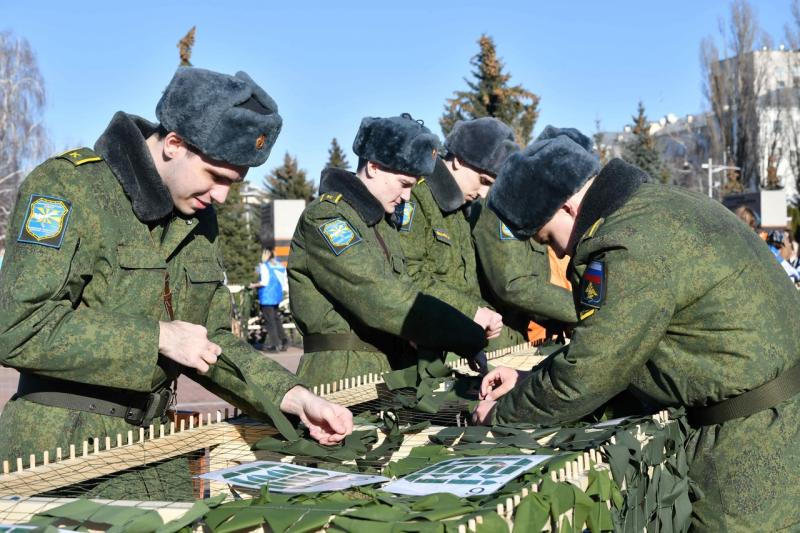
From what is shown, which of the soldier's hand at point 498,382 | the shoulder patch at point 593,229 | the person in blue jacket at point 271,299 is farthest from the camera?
the person in blue jacket at point 271,299

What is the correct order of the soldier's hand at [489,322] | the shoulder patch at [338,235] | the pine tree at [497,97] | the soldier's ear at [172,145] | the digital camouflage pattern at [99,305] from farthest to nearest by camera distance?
the pine tree at [497,97] < the soldier's hand at [489,322] < the shoulder patch at [338,235] < the soldier's ear at [172,145] < the digital camouflage pattern at [99,305]

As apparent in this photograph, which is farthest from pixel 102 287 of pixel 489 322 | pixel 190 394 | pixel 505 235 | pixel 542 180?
Answer: pixel 190 394

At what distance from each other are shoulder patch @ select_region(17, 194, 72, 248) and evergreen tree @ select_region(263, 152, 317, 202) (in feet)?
147

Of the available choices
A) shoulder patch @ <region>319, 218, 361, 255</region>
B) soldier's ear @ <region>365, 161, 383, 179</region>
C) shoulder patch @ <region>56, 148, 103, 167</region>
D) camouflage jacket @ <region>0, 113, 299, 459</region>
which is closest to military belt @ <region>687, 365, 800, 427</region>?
camouflage jacket @ <region>0, 113, 299, 459</region>

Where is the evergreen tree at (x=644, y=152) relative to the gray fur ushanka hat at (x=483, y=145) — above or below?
above

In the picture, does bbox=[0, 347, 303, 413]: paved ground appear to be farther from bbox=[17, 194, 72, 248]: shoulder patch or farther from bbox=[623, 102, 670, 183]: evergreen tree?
bbox=[623, 102, 670, 183]: evergreen tree

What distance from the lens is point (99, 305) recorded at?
9.84 ft

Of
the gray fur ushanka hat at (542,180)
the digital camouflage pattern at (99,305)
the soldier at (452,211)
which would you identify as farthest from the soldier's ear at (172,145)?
the soldier at (452,211)

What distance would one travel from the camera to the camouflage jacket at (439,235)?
5590mm

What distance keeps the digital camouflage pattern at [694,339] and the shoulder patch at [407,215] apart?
257cm

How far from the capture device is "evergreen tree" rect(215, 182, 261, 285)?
31.7 metres

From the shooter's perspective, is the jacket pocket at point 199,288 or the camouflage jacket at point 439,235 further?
the camouflage jacket at point 439,235

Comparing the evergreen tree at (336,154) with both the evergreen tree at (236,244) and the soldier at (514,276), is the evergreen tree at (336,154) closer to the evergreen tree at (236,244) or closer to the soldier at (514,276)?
the evergreen tree at (236,244)

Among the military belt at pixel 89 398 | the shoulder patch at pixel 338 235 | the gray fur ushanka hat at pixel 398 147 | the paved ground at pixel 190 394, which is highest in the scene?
the gray fur ushanka hat at pixel 398 147
